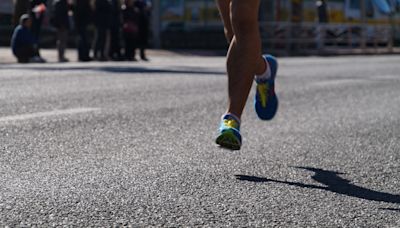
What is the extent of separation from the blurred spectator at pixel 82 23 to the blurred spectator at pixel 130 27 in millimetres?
1791

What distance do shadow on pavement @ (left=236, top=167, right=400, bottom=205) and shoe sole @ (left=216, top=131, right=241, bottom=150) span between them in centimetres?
14

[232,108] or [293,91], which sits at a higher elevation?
[232,108]

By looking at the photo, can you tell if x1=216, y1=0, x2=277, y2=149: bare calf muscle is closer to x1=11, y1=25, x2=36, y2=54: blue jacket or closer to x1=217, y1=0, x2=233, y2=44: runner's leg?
x1=217, y1=0, x2=233, y2=44: runner's leg

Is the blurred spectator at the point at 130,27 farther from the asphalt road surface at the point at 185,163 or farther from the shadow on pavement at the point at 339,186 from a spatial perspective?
the shadow on pavement at the point at 339,186

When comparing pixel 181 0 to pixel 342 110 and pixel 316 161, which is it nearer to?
pixel 342 110

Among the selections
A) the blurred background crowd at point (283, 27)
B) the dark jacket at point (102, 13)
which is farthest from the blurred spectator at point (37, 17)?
the blurred background crowd at point (283, 27)

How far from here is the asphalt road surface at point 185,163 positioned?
379 centimetres

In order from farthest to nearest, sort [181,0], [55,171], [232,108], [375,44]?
[375,44] < [181,0] < [232,108] < [55,171]

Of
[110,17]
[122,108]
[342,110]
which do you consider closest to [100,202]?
[122,108]

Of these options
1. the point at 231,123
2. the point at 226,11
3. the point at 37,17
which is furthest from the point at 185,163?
the point at 37,17

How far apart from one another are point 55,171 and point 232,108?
0.93 m

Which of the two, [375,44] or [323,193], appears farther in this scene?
[375,44]

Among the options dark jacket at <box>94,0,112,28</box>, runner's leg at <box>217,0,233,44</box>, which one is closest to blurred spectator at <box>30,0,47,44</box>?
dark jacket at <box>94,0,112,28</box>

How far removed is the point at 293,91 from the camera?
11.4 m
